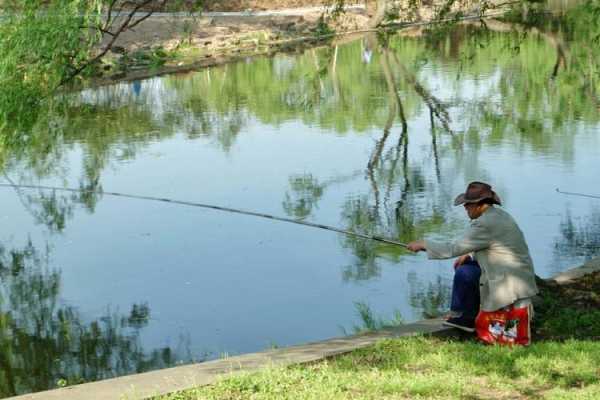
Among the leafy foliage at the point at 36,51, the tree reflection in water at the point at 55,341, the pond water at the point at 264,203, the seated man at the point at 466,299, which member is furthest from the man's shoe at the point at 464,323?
the leafy foliage at the point at 36,51

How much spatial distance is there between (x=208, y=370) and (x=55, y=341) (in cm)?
292

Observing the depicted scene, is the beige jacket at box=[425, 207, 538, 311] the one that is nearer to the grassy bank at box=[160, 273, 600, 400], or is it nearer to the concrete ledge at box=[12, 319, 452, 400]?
the grassy bank at box=[160, 273, 600, 400]

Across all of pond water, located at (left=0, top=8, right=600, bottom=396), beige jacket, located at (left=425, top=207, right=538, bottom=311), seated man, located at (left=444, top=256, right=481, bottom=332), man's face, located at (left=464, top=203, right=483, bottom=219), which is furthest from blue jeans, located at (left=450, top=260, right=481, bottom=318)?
pond water, located at (left=0, top=8, right=600, bottom=396)

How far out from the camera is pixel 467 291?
6.39m

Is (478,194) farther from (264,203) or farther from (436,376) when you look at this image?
(264,203)

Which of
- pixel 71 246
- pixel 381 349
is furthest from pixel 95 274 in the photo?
pixel 381 349

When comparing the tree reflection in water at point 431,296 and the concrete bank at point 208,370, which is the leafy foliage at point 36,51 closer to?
the tree reflection in water at point 431,296

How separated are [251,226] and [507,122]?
246 inches

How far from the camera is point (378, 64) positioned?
76.0 ft

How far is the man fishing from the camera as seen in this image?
614 centimetres

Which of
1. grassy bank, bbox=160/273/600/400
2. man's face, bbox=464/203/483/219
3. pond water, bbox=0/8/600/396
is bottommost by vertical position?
pond water, bbox=0/8/600/396

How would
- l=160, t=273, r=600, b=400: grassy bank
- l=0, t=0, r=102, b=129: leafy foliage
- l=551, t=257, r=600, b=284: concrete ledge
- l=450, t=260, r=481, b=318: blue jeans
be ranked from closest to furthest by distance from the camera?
l=160, t=273, r=600, b=400: grassy bank, l=450, t=260, r=481, b=318: blue jeans, l=551, t=257, r=600, b=284: concrete ledge, l=0, t=0, r=102, b=129: leafy foliage

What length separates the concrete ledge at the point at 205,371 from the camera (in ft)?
17.3

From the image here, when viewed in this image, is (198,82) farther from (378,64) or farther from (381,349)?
(381,349)
